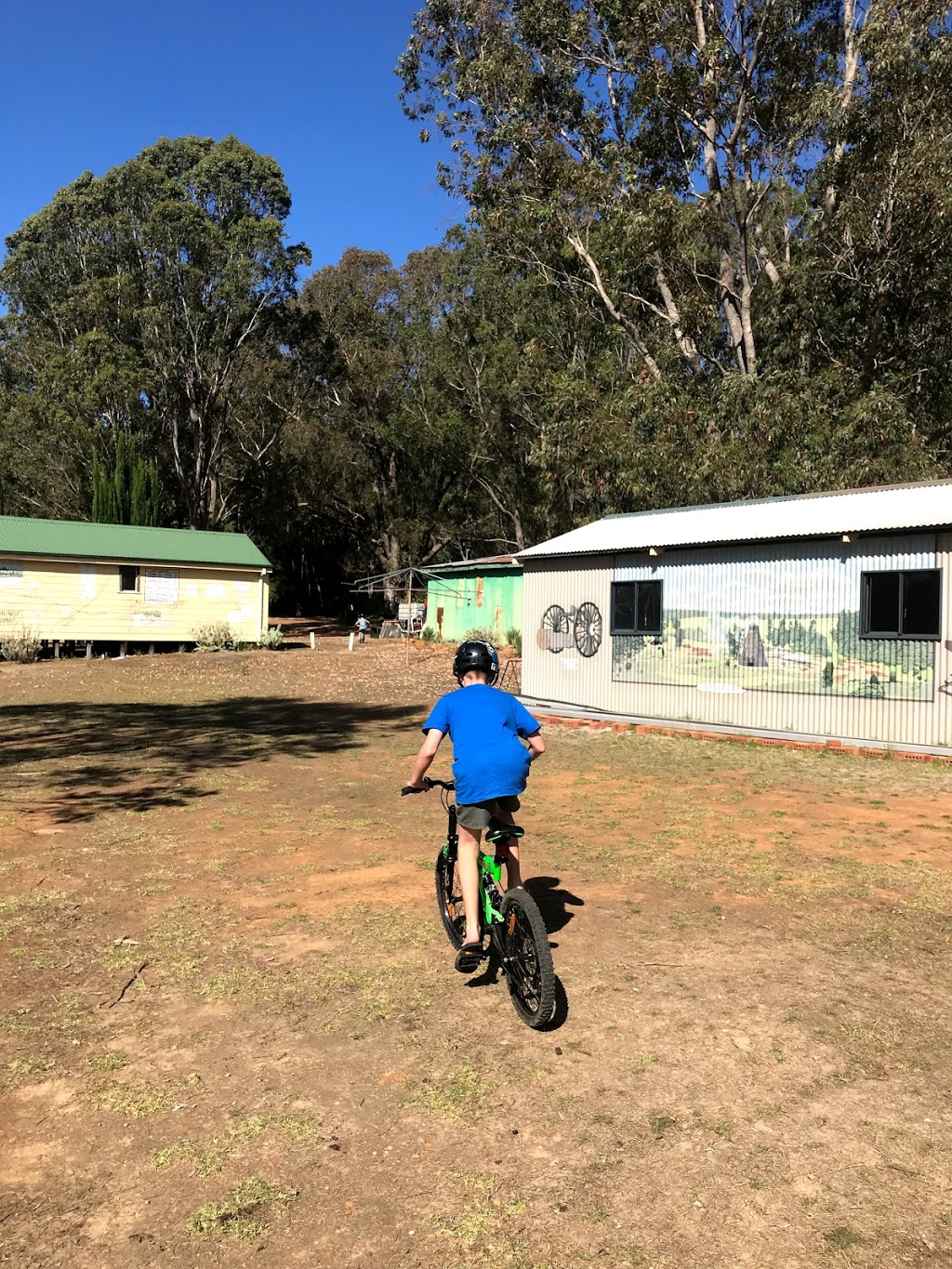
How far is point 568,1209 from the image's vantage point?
290cm

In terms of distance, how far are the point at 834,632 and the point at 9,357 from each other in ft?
187

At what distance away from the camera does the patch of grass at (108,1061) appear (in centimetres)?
384

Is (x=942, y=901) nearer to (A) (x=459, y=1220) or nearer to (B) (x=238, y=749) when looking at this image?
(A) (x=459, y=1220)

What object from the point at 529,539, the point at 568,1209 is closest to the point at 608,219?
the point at 529,539

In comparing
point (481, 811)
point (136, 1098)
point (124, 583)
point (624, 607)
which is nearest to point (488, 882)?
point (481, 811)

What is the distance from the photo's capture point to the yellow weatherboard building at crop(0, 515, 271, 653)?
99.4 feet

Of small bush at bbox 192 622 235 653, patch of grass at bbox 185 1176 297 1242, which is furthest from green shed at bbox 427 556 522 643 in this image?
patch of grass at bbox 185 1176 297 1242

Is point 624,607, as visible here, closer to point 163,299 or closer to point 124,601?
point 124,601

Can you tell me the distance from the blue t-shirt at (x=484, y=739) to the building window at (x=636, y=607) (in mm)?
12105

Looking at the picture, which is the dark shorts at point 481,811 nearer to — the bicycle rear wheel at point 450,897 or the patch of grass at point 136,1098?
the bicycle rear wheel at point 450,897

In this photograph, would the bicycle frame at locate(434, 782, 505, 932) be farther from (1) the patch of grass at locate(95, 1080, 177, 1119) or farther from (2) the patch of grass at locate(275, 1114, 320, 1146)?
(1) the patch of grass at locate(95, 1080, 177, 1119)

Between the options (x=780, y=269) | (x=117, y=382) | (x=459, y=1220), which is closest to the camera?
(x=459, y=1220)

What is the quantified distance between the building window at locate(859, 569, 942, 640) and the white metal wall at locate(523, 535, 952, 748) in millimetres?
130

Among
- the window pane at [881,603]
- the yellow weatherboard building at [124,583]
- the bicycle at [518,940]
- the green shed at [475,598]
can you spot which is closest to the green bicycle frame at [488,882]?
the bicycle at [518,940]
